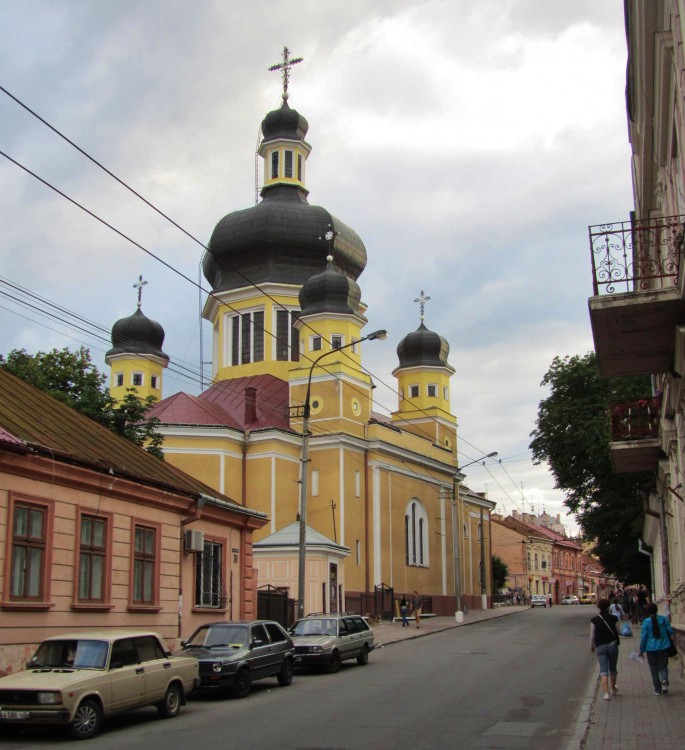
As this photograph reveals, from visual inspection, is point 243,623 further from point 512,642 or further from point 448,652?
point 512,642

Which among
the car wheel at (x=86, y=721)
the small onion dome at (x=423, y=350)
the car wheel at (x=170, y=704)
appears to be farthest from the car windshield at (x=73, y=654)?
the small onion dome at (x=423, y=350)

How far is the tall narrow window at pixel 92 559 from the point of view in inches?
643

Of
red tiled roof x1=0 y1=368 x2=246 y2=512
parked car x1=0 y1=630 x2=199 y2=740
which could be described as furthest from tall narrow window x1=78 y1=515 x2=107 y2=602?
parked car x1=0 y1=630 x2=199 y2=740

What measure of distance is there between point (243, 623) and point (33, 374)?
1238cm

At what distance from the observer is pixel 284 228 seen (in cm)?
5244

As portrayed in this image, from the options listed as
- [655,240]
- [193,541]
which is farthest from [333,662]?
[655,240]

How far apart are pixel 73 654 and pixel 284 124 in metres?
50.0

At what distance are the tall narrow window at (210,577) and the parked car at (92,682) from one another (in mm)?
6870

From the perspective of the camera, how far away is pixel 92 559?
16609 mm

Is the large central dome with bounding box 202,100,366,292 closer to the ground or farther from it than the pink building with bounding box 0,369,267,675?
farther from it

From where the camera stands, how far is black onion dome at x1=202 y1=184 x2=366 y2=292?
52.2 meters

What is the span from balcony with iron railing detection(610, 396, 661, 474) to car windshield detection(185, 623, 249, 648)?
8301mm

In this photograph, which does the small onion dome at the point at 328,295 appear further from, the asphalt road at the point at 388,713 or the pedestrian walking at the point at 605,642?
the pedestrian walking at the point at 605,642

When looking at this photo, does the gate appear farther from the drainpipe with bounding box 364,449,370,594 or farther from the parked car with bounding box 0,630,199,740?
the drainpipe with bounding box 364,449,370,594
